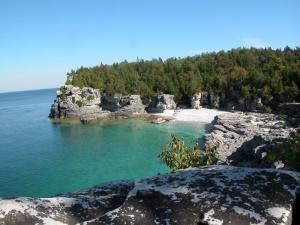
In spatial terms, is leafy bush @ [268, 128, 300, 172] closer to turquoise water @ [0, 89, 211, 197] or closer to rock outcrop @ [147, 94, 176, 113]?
turquoise water @ [0, 89, 211, 197]

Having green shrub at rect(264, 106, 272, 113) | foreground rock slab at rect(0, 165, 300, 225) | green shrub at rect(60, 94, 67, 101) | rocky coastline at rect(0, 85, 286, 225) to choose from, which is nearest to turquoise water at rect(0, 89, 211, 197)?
green shrub at rect(60, 94, 67, 101)

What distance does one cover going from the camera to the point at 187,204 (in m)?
4.60

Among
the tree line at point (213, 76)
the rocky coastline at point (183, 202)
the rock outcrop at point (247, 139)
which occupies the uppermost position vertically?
the tree line at point (213, 76)

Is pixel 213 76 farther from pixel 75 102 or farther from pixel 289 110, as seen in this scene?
pixel 75 102

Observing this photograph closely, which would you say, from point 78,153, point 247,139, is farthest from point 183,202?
point 78,153

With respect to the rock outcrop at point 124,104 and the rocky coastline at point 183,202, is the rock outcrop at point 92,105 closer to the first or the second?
the rock outcrop at point 124,104

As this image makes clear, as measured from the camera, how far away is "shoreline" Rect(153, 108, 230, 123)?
59.4 metres

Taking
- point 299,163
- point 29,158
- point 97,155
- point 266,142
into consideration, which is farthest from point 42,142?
point 299,163

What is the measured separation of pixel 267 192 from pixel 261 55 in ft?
291

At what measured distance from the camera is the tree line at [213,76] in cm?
6378

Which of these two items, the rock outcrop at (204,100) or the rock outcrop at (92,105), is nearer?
the rock outcrop at (92,105)

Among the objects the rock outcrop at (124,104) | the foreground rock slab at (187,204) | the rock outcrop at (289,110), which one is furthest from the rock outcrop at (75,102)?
the foreground rock slab at (187,204)

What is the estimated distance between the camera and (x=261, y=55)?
84438 millimetres

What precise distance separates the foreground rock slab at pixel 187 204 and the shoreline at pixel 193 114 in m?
52.0
